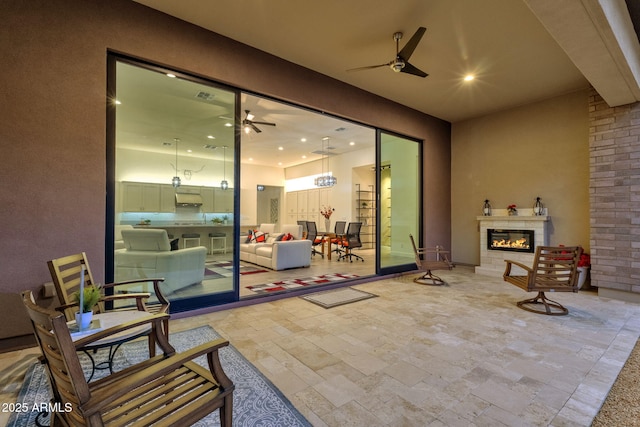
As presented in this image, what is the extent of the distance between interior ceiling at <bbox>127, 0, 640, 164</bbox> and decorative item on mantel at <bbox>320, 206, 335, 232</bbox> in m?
5.95

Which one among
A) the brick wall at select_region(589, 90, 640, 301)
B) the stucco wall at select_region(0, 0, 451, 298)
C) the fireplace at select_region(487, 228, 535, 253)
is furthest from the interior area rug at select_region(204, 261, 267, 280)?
the brick wall at select_region(589, 90, 640, 301)

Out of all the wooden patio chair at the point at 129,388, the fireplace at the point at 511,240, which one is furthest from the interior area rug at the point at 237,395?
the fireplace at the point at 511,240

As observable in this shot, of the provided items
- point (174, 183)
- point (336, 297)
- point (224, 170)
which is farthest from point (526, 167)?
point (174, 183)

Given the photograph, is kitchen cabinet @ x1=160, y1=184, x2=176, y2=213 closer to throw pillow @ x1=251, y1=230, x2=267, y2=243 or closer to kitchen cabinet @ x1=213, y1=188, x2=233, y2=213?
kitchen cabinet @ x1=213, y1=188, x2=233, y2=213

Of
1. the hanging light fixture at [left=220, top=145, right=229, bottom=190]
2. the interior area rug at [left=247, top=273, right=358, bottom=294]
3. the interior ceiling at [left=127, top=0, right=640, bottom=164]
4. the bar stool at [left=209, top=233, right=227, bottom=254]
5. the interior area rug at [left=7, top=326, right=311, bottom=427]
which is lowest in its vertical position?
the interior area rug at [left=247, top=273, right=358, bottom=294]

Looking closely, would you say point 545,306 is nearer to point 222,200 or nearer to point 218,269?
point 218,269

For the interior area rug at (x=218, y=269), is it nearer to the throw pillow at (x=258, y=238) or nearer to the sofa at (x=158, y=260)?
the sofa at (x=158, y=260)

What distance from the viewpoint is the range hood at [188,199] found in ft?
11.3

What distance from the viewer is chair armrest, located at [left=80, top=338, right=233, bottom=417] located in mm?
958

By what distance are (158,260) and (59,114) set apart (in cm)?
170

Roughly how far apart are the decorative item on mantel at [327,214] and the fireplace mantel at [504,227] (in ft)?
17.4

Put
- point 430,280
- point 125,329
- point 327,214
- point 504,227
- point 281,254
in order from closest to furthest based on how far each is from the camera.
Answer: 1. point 125,329
2. point 430,280
3. point 504,227
4. point 281,254
5. point 327,214

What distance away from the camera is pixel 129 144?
304 centimetres

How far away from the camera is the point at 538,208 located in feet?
17.2
